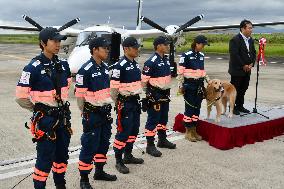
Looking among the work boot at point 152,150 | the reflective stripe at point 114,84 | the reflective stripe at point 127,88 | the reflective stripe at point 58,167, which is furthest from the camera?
the work boot at point 152,150

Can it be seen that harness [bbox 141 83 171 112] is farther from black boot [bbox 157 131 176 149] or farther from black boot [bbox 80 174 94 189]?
black boot [bbox 80 174 94 189]

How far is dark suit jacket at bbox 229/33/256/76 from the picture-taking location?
8.36m

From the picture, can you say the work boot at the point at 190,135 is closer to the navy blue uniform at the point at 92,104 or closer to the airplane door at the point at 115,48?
the navy blue uniform at the point at 92,104

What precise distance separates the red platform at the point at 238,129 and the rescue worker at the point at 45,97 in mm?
3858

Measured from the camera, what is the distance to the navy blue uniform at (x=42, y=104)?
14.6 feet

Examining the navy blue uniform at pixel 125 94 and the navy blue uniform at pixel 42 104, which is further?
the navy blue uniform at pixel 125 94

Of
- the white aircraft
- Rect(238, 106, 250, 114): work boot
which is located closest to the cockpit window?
the white aircraft

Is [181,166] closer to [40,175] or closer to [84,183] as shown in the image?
[84,183]

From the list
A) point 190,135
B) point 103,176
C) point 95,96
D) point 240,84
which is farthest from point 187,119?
point 95,96

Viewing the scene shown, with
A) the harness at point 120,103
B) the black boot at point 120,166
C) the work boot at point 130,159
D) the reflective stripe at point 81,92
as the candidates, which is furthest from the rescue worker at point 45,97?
the work boot at point 130,159

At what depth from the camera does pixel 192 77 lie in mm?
7555

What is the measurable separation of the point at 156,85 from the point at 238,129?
216cm

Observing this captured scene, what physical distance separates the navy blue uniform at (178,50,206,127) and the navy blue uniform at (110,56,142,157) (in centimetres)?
175

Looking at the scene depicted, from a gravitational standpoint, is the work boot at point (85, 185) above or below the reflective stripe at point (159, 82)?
below
